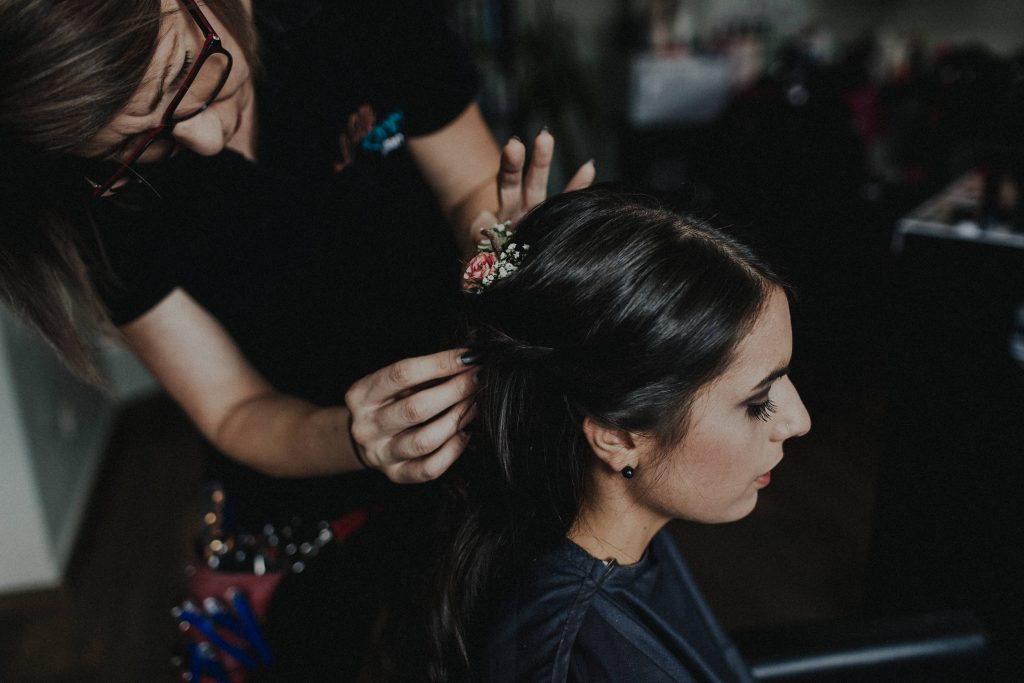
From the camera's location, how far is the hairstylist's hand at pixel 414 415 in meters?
0.79

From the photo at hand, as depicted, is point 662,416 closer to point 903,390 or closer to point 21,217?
point 21,217

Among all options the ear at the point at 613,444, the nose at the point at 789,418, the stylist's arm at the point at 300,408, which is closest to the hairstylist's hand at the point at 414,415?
the stylist's arm at the point at 300,408

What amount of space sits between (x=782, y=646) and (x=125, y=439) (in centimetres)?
271

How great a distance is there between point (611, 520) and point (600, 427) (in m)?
0.18

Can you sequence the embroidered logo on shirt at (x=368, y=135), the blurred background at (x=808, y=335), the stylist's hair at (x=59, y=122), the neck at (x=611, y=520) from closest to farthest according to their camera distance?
the stylist's hair at (x=59, y=122) → the neck at (x=611, y=520) → the embroidered logo on shirt at (x=368, y=135) → the blurred background at (x=808, y=335)

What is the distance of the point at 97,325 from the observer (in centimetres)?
104

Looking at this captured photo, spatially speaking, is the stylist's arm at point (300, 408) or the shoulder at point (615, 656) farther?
the shoulder at point (615, 656)

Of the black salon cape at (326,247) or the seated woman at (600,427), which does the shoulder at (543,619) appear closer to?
the seated woman at (600,427)

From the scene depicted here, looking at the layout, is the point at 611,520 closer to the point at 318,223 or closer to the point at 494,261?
the point at 494,261

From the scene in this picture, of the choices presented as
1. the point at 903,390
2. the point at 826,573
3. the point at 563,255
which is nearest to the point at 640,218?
the point at 563,255

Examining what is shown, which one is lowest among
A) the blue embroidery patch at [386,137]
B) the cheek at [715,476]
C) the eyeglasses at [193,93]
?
the cheek at [715,476]

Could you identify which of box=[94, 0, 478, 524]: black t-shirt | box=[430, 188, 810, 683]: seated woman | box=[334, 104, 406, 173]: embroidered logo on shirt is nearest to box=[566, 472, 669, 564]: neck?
box=[430, 188, 810, 683]: seated woman

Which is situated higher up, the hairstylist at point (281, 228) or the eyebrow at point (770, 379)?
the hairstylist at point (281, 228)

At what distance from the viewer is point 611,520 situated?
0.98 m
